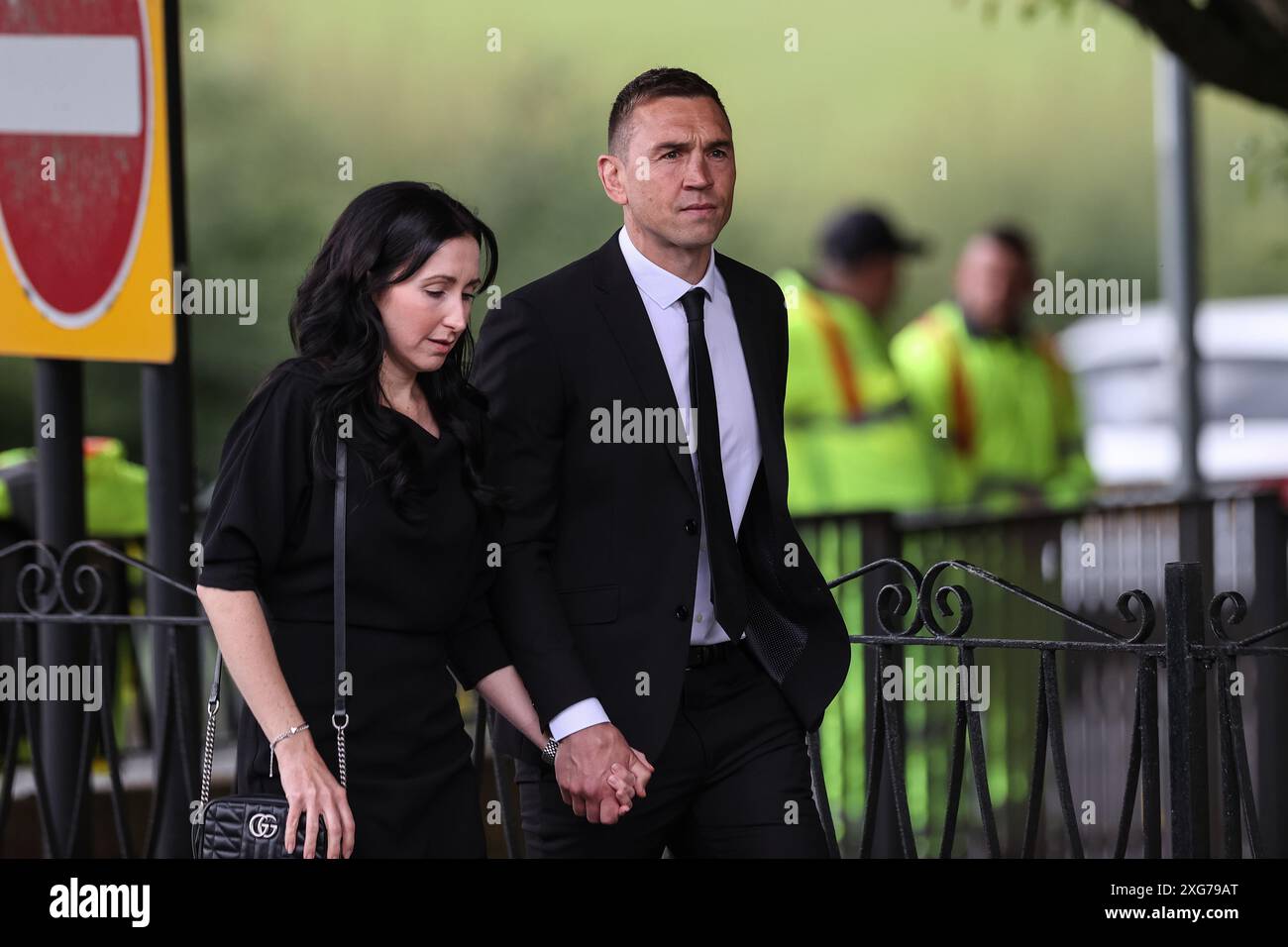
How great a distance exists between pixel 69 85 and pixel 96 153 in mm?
161

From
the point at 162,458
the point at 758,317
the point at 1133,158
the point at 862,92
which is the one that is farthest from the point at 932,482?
the point at 1133,158

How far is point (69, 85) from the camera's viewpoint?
4.61 meters

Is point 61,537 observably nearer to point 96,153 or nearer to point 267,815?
point 96,153

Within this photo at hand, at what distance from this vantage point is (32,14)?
181 inches

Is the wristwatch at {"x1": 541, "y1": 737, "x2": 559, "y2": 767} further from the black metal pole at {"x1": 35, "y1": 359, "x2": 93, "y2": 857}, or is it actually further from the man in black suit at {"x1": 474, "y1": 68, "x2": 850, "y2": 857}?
the black metal pole at {"x1": 35, "y1": 359, "x2": 93, "y2": 857}

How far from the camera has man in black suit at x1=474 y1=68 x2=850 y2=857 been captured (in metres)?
3.06

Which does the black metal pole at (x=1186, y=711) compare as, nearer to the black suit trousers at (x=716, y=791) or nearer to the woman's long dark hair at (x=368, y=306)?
the black suit trousers at (x=716, y=791)

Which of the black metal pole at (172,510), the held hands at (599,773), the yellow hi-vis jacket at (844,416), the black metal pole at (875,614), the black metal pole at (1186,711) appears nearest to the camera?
the held hands at (599,773)

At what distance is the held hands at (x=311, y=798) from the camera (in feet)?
8.79

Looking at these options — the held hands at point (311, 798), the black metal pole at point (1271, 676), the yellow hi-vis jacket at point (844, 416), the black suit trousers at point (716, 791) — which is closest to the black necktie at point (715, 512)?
the black suit trousers at point (716, 791)

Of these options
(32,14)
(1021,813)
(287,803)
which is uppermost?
(32,14)

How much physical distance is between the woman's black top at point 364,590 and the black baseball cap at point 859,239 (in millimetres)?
4662

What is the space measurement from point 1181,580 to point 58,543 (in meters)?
2.60

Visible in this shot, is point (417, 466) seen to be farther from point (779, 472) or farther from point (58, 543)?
point (58, 543)
